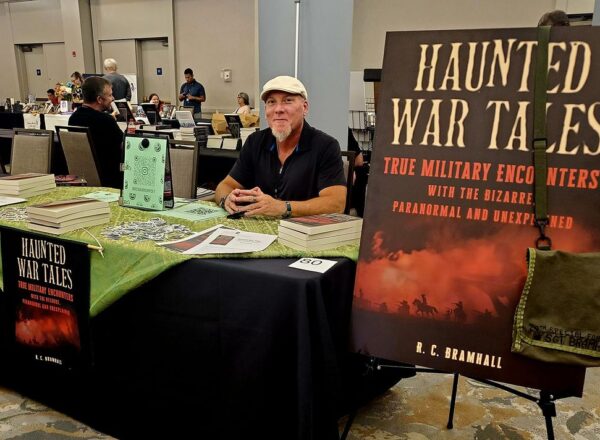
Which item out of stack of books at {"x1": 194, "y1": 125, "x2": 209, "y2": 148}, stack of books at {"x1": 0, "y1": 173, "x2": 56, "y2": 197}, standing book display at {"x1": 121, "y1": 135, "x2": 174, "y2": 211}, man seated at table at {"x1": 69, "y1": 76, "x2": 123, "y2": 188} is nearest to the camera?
standing book display at {"x1": 121, "y1": 135, "x2": 174, "y2": 211}

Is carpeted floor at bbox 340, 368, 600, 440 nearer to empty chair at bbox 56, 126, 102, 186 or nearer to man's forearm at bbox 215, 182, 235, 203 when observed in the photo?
man's forearm at bbox 215, 182, 235, 203

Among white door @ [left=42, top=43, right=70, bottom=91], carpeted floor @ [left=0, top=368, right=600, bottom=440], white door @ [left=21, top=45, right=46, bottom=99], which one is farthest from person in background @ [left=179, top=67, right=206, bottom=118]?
carpeted floor @ [left=0, top=368, right=600, bottom=440]

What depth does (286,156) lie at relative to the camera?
2133 mm

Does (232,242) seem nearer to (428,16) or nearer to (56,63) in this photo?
(428,16)

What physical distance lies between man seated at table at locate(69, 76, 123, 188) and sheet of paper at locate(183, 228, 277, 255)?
2.13 meters

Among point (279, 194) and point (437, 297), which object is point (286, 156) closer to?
point (279, 194)

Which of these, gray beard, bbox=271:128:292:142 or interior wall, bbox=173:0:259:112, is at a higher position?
interior wall, bbox=173:0:259:112

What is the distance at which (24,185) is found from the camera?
2061 millimetres

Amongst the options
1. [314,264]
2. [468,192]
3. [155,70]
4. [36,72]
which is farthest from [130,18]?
[468,192]

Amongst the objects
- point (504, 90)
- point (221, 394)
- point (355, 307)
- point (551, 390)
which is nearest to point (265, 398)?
point (221, 394)

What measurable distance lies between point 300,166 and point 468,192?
3.52 ft

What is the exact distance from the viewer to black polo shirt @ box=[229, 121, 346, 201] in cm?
208

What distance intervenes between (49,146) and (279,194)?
153 cm

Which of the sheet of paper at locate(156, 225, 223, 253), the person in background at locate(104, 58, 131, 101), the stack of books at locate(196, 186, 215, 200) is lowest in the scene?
the stack of books at locate(196, 186, 215, 200)
